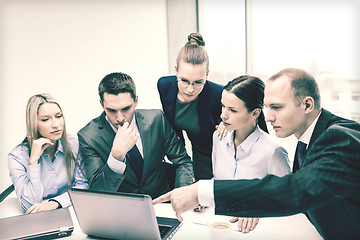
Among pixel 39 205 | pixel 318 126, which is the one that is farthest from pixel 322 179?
pixel 39 205

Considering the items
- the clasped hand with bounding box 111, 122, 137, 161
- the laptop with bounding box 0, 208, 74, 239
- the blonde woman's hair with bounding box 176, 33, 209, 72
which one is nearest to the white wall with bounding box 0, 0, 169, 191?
the blonde woman's hair with bounding box 176, 33, 209, 72

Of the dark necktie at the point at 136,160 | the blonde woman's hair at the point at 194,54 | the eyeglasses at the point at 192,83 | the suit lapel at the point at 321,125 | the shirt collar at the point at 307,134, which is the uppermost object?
the blonde woman's hair at the point at 194,54

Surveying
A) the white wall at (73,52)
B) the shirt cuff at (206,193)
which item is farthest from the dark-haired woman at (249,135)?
the white wall at (73,52)

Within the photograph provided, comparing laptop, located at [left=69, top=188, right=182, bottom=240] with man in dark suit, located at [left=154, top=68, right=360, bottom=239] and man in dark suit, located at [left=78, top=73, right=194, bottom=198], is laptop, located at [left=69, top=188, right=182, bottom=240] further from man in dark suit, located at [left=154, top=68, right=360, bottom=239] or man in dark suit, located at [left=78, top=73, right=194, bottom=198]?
man in dark suit, located at [left=78, top=73, right=194, bottom=198]

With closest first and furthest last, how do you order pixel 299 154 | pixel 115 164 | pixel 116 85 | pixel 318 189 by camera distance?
pixel 318 189 → pixel 299 154 → pixel 115 164 → pixel 116 85

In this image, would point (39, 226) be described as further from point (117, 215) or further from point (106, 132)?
point (106, 132)

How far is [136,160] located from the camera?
2.10m

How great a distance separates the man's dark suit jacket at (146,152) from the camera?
6.71ft

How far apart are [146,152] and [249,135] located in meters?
0.69

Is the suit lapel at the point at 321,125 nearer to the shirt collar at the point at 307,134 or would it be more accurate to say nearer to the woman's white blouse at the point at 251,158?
the shirt collar at the point at 307,134

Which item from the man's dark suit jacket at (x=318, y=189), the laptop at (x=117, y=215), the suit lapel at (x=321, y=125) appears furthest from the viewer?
the suit lapel at (x=321, y=125)

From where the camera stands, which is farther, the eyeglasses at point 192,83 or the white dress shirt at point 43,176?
the eyeglasses at point 192,83

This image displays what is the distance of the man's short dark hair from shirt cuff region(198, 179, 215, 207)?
1102mm

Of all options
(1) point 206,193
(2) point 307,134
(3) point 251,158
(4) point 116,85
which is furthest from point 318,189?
(4) point 116,85
